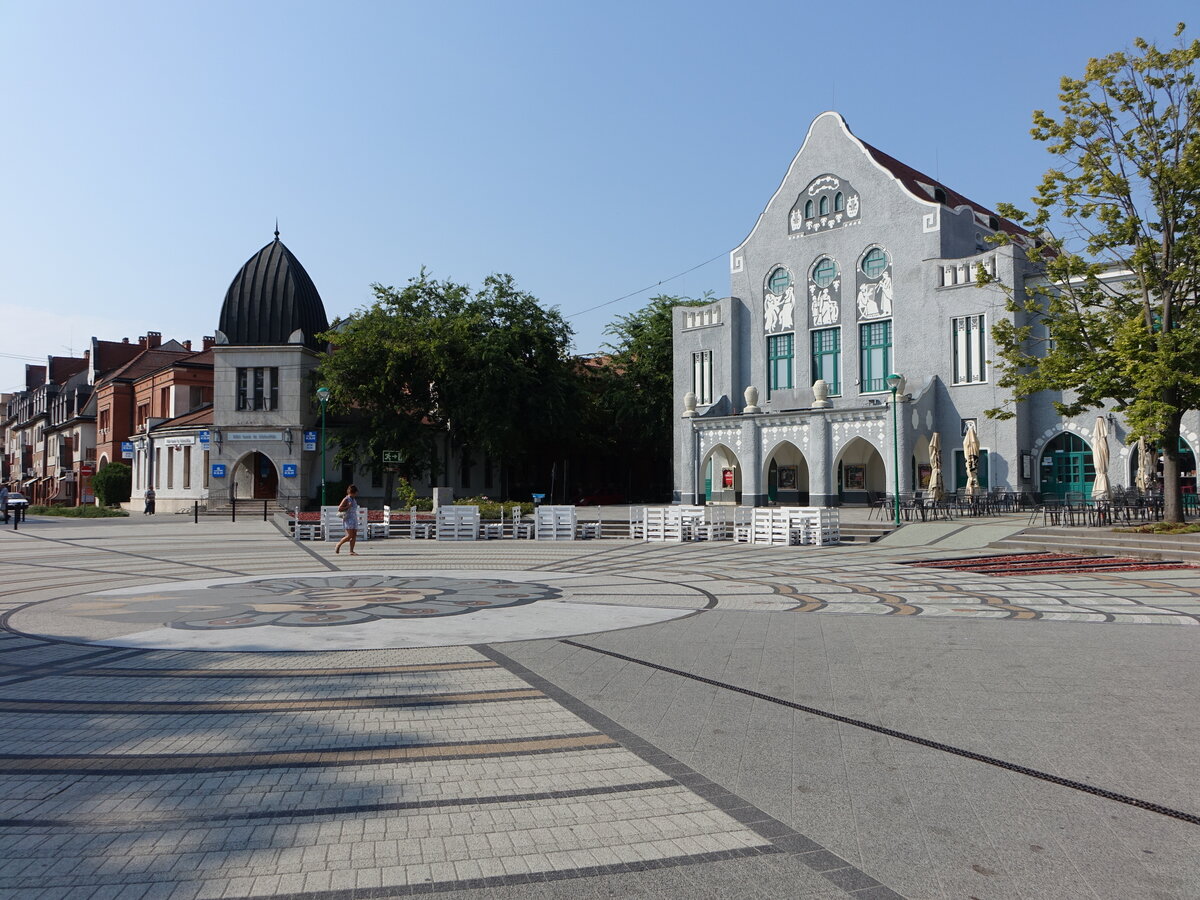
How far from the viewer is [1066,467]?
3578 centimetres

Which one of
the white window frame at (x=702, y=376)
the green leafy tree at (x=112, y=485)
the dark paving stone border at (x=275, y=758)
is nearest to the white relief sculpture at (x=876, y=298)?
the white window frame at (x=702, y=376)

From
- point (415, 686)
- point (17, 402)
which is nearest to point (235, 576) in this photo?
point (415, 686)

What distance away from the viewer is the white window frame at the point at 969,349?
121 ft

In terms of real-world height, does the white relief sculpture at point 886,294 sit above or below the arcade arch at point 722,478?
above

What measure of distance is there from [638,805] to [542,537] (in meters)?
25.4

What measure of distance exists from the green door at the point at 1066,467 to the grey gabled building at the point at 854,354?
0.06 m

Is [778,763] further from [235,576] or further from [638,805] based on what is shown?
[235,576]

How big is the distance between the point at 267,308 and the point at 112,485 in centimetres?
1913

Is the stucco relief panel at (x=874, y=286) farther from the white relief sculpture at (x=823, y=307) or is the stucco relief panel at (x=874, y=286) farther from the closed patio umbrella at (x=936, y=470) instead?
the closed patio umbrella at (x=936, y=470)

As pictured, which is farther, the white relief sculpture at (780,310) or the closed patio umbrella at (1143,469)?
the white relief sculpture at (780,310)

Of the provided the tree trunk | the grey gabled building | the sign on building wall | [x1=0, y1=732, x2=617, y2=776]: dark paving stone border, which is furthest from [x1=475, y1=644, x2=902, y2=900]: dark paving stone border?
the sign on building wall

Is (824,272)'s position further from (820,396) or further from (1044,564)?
(1044,564)

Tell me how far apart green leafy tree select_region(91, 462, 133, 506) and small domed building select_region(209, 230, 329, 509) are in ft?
44.2

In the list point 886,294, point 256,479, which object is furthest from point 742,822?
point 256,479
